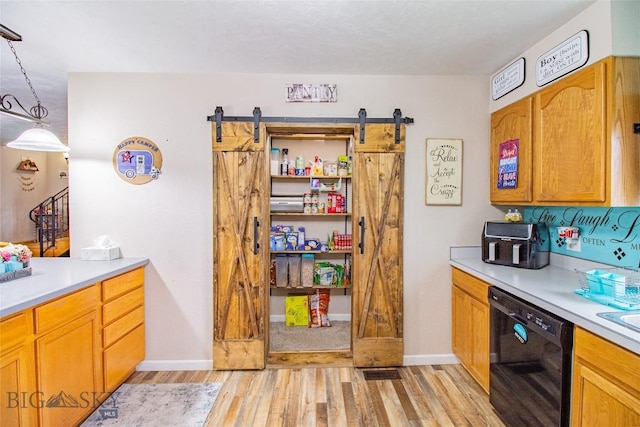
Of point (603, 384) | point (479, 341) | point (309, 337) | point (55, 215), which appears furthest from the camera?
point (55, 215)

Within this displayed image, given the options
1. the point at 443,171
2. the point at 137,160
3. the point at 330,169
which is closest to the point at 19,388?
the point at 137,160

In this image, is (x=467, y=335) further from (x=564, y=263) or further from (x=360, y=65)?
(x=360, y=65)

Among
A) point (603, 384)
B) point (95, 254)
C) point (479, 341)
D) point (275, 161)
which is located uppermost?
point (275, 161)

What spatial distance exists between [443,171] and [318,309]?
1992 millimetres

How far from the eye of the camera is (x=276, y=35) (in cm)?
201

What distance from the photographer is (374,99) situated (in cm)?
263

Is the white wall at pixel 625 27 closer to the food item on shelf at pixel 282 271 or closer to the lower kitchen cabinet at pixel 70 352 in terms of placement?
the food item on shelf at pixel 282 271

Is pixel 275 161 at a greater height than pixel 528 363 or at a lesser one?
greater

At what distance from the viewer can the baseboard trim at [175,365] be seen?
8.51ft

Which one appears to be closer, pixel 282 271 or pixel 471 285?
pixel 471 285

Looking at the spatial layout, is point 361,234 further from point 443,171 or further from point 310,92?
point 310,92

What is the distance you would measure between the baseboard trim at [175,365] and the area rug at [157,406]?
0.21 metres

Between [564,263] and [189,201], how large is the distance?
3.00 meters

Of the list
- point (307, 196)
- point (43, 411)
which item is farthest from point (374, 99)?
point (43, 411)
